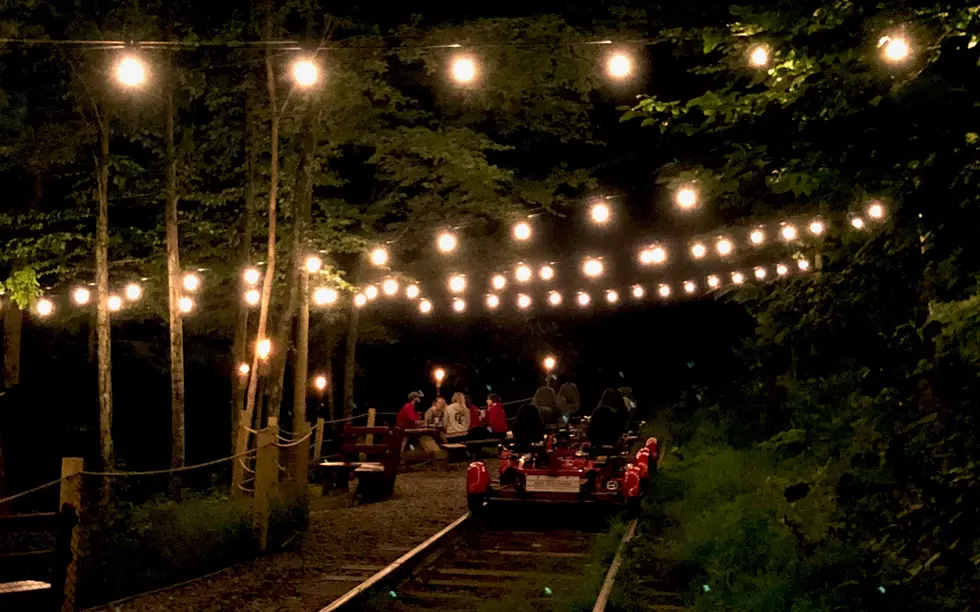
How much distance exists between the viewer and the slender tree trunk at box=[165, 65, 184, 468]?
14.2 metres

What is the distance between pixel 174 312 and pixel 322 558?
5921 millimetres

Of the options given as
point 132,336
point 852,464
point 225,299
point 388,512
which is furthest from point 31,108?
point 852,464

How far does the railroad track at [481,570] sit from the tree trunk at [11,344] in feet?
43.7

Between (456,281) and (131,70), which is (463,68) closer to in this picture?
(131,70)

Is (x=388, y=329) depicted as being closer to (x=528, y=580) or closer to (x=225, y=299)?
(x=225, y=299)

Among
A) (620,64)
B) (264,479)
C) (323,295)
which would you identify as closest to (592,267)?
(323,295)

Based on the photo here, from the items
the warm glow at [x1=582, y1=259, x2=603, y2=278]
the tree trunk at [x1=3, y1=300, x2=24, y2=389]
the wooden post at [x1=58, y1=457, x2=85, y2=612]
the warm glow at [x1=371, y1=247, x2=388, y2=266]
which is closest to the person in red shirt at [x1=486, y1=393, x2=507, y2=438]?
the warm glow at [x1=371, y1=247, x2=388, y2=266]

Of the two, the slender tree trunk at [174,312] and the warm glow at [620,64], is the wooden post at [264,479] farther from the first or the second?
the warm glow at [620,64]

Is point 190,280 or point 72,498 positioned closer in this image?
point 72,498

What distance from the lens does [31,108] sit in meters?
19.5

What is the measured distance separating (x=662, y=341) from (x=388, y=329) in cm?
1843

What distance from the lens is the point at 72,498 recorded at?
7.68 meters

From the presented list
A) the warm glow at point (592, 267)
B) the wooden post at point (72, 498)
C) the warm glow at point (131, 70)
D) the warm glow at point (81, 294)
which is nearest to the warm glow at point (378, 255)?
the warm glow at point (81, 294)

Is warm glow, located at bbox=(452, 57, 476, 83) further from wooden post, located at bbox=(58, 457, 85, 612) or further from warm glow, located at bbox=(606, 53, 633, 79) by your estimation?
wooden post, located at bbox=(58, 457, 85, 612)
